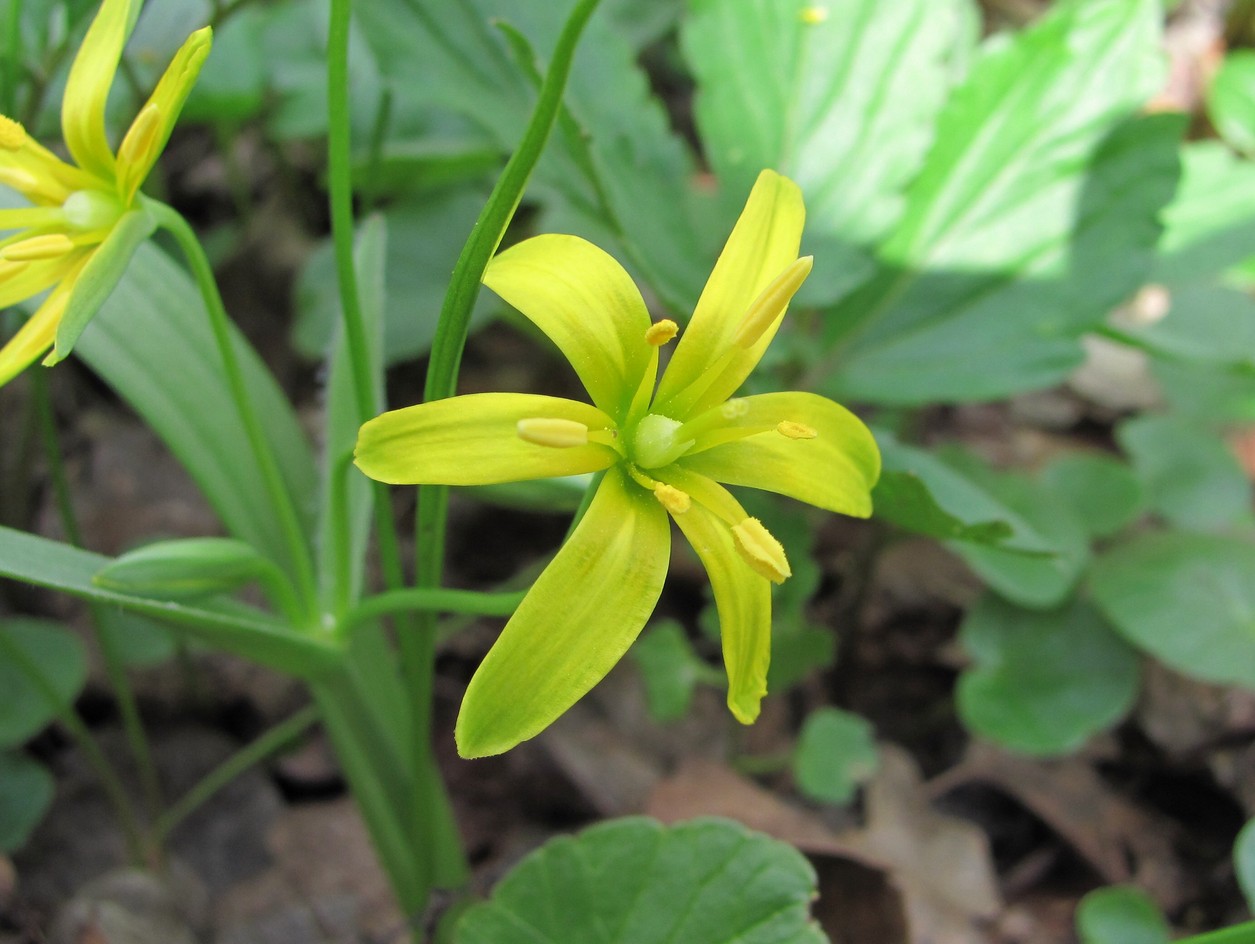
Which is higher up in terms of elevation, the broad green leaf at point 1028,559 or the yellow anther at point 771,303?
the yellow anther at point 771,303

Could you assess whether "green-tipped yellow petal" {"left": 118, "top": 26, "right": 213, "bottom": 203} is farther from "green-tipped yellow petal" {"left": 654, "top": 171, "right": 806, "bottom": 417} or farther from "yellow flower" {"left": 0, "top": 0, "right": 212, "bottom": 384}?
"green-tipped yellow petal" {"left": 654, "top": 171, "right": 806, "bottom": 417}

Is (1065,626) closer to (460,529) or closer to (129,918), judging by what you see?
(460,529)

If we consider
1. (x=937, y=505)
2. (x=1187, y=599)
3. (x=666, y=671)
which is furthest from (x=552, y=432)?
(x=1187, y=599)

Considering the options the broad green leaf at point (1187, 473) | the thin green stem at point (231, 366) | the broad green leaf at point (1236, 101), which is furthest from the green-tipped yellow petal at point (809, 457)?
the broad green leaf at point (1236, 101)

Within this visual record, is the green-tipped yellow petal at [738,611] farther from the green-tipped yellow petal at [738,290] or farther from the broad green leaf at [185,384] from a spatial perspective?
the broad green leaf at [185,384]

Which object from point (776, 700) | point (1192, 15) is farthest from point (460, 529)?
point (1192, 15)

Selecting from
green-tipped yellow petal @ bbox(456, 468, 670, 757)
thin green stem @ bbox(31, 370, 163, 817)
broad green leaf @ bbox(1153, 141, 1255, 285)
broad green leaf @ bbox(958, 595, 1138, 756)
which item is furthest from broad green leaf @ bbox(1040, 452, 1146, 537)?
thin green stem @ bbox(31, 370, 163, 817)

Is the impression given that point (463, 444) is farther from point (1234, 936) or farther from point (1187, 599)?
point (1187, 599)
